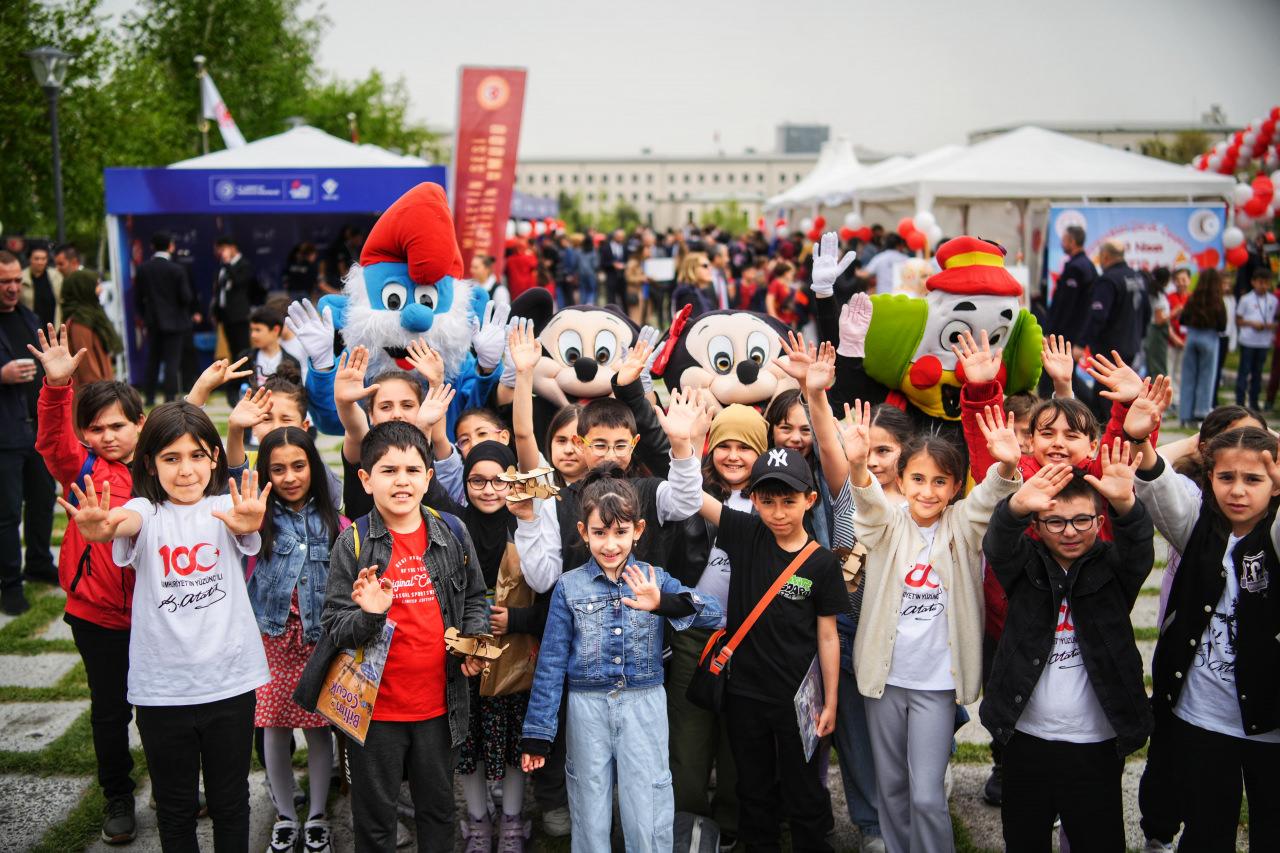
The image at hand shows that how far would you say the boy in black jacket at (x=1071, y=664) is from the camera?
3.04 metres

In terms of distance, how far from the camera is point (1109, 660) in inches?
120

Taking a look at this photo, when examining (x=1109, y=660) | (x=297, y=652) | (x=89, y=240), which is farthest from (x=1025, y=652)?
(x=89, y=240)

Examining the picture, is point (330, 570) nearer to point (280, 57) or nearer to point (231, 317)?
point (231, 317)

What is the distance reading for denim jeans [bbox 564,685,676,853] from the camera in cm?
328

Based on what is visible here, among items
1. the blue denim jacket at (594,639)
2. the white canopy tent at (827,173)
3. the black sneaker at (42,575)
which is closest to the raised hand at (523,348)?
the blue denim jacket at (594,639)

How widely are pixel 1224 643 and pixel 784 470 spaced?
1373 millimetres

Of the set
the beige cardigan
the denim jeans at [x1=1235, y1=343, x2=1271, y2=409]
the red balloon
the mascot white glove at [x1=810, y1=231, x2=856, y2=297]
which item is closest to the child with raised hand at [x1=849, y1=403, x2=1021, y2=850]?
the beige cardigan

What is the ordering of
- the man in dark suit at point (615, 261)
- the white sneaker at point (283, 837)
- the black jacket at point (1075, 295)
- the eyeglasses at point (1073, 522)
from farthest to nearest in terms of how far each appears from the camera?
the man in dark suit at point (615, 261) → the black jacket at point (1075, 295) → the white sneaker at point (283, 837) → the eyeglasses at point (1073, 522)

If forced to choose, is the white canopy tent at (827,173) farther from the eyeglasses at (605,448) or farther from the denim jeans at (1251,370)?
the eyeglasses at (605,448)

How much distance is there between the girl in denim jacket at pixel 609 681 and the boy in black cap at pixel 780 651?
185 mm

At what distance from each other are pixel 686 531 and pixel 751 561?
29cm

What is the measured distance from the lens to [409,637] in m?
3.25

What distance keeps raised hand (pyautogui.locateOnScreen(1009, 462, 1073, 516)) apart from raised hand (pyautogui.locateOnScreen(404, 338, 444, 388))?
2.46 meters

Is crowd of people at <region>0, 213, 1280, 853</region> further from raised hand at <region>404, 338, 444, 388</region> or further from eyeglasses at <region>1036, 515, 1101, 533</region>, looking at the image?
raised hand at <region>404, 338, 444, 388</region>
